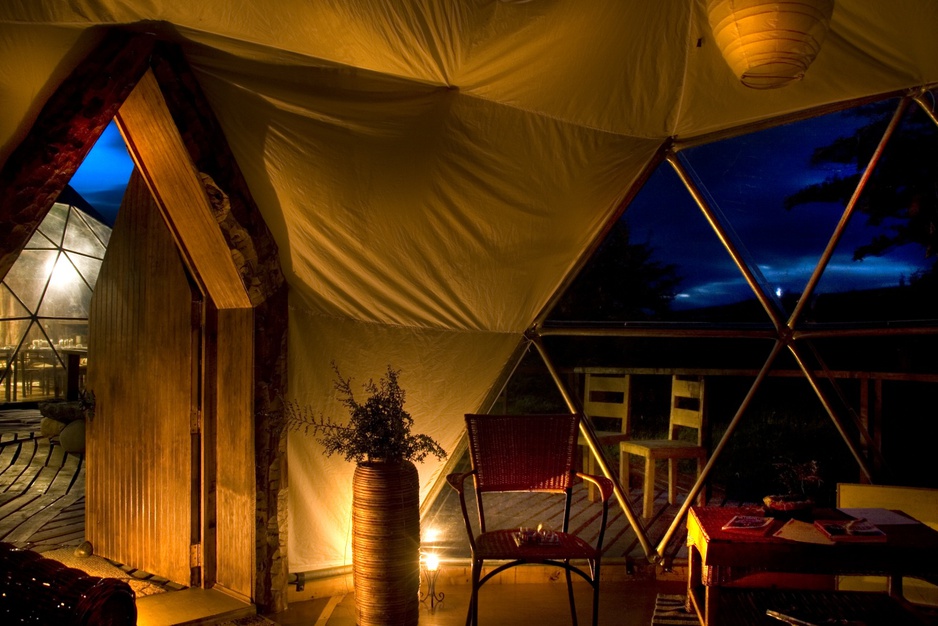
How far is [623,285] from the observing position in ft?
22.8

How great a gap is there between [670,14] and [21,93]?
2.64 metres

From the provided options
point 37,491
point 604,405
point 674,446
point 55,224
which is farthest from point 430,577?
point 55,224

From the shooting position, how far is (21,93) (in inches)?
98.0

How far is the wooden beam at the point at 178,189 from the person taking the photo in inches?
131

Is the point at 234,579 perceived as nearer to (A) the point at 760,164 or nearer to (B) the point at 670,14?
(B) the point at 670,14

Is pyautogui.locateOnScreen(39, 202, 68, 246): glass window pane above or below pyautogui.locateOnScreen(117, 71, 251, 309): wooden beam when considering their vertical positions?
above

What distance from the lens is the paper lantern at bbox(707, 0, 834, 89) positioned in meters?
2.34

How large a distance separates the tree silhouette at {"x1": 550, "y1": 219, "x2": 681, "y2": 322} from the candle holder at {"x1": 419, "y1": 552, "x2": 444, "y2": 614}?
107 inches

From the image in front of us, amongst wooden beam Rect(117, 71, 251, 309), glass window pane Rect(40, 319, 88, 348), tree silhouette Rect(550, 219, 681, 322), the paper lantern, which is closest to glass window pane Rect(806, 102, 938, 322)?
tree silhouette Rect(550, 219, 681, 322)

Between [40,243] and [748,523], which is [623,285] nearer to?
[748,523]

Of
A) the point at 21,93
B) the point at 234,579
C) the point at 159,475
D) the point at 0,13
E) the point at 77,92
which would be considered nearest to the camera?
the point at 0,13

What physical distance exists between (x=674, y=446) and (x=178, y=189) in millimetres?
4005

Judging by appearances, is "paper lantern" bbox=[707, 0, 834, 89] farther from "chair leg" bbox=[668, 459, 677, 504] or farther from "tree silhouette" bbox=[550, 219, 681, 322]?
"chair leg" bbox=[668, 459, 677, 504]

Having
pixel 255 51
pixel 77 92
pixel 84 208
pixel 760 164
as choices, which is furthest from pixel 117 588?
pixel 84 208
